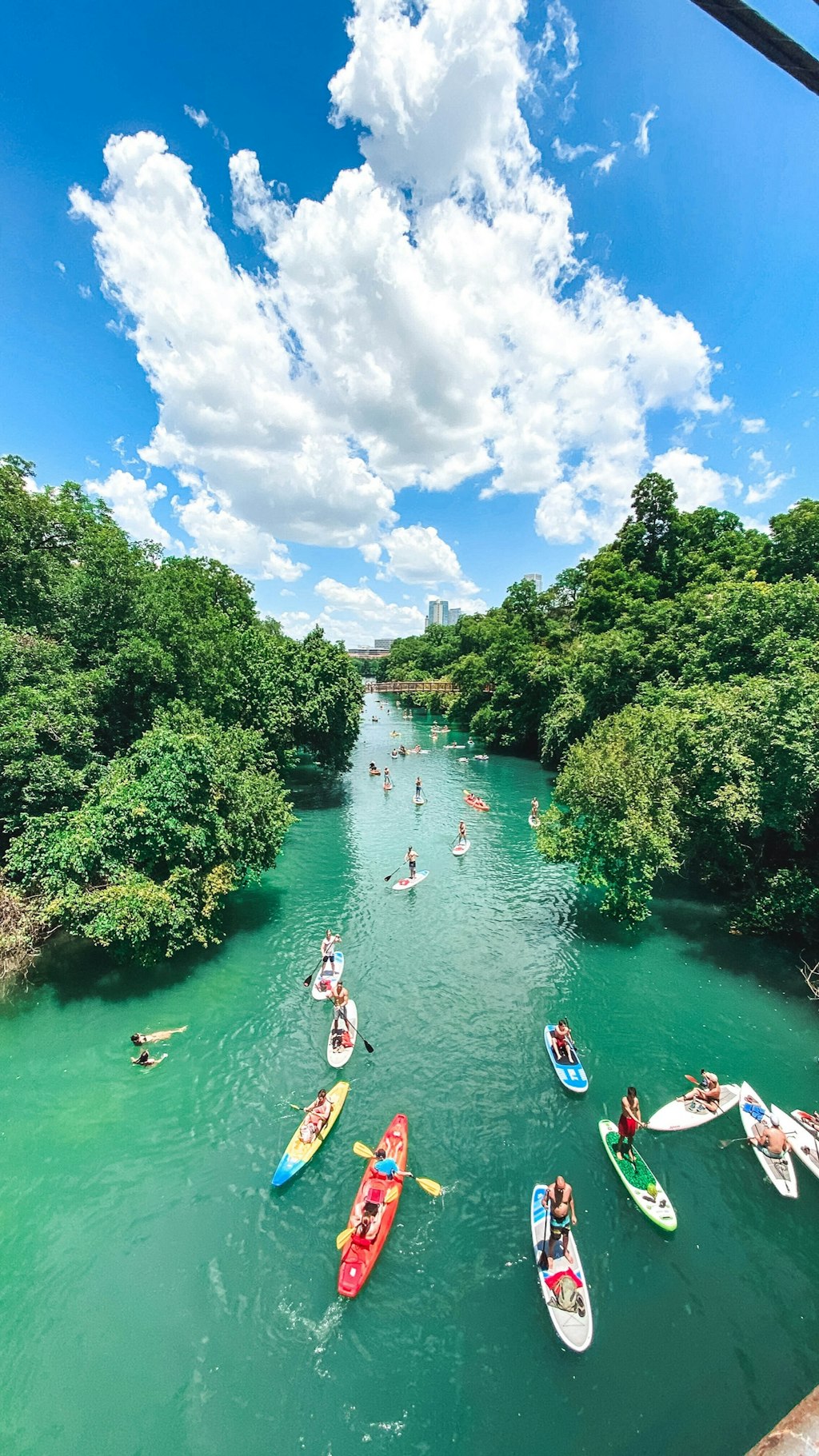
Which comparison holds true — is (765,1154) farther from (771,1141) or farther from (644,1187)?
(644,1187)

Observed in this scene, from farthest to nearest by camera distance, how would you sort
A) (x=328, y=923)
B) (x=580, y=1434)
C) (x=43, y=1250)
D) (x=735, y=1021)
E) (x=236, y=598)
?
(x=236, y=598), (x=328, y=923), (x=735, y=1021), (x=43, y=1250), (x=580, y=1434)

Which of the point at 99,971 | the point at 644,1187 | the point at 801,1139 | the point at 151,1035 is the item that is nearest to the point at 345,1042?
the point at 151,1035

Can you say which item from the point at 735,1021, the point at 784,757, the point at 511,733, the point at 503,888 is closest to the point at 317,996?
the point at 503,888

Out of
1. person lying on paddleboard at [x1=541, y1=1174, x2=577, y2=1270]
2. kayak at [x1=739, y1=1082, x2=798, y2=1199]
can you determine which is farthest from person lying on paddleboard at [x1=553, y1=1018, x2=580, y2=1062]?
person lying on paddleboard at [x1=541, y1=1174, x2=577, y2=1270]

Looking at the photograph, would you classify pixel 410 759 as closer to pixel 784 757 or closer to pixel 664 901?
pixel 664 901

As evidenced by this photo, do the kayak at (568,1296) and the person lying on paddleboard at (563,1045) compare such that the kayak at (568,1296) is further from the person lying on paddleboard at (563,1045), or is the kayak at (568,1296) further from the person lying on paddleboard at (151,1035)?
the person lying on paddleboard at (151,1035)

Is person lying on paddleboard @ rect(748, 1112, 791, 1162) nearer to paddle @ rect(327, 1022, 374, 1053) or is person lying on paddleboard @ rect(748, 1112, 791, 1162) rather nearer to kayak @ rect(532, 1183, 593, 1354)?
kayak @ rect(532, 1183, 593, 1354)
